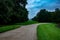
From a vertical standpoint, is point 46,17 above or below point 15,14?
below

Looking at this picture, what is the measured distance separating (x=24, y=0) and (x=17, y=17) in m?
8.40

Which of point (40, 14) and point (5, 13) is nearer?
point (5, 13)

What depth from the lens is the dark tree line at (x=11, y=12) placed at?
3516cm

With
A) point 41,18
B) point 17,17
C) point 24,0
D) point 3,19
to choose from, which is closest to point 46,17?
point 41,18

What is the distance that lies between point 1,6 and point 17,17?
48.5 feet

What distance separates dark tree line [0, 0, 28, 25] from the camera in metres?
35.2

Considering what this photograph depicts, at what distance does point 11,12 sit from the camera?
41188 mm

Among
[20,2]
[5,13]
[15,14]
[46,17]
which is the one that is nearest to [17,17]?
[15,14]

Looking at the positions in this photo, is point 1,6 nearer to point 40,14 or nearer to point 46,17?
point 46,17

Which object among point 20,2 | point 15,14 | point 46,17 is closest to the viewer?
point 15,14

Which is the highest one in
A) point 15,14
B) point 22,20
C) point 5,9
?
point 5,9

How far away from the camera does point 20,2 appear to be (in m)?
54.0

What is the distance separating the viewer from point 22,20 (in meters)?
53.0

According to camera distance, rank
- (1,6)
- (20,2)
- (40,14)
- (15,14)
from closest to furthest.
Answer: (1,6)
(15,14)
(20,2)
(40,14)
